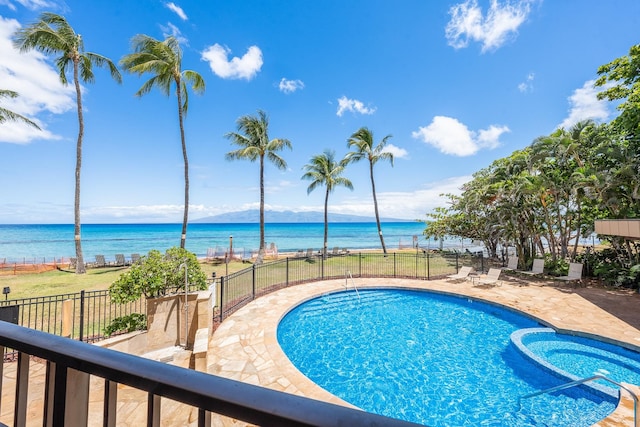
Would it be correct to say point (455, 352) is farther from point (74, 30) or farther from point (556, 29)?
point (74, 30)

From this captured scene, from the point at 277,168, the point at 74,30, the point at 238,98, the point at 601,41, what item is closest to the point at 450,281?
the point at 601,41

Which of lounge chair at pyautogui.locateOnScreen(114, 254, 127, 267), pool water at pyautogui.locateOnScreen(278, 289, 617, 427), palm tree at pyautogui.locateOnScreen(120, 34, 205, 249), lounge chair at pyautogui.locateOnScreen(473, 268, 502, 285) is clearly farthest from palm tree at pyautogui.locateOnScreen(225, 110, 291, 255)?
lounge chair at pyautogui.locateOnScreen(473, 268, 502, 285)

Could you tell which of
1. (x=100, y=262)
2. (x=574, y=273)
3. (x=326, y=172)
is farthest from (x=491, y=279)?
(x=100, y=262)

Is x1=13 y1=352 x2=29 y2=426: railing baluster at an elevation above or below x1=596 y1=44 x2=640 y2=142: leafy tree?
below

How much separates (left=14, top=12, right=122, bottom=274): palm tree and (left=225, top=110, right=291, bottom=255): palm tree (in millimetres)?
7303

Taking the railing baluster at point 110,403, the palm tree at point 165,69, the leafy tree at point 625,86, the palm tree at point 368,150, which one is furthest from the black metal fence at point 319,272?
the leafy tree at point 625,86

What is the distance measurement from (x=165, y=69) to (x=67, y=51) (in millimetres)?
5555

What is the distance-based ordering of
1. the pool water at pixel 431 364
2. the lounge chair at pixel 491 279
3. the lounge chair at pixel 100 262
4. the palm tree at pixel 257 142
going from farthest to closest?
1. the lounge chair at pixel 100 262
2. the palm tree at pixel 257 142
3. the lounge chair at pixel 491 279
4. the pool water at pixel 431 364

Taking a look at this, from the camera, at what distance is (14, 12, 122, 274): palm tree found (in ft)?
41.3

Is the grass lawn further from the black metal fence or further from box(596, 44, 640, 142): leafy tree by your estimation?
box(596, 44, 640, 142): leafy tree

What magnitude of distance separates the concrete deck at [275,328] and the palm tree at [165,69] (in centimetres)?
793

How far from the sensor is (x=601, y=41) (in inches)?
429

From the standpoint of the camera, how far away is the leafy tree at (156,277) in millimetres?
5766

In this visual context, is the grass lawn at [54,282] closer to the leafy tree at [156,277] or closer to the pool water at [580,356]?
the leafy tree at [156,277]
